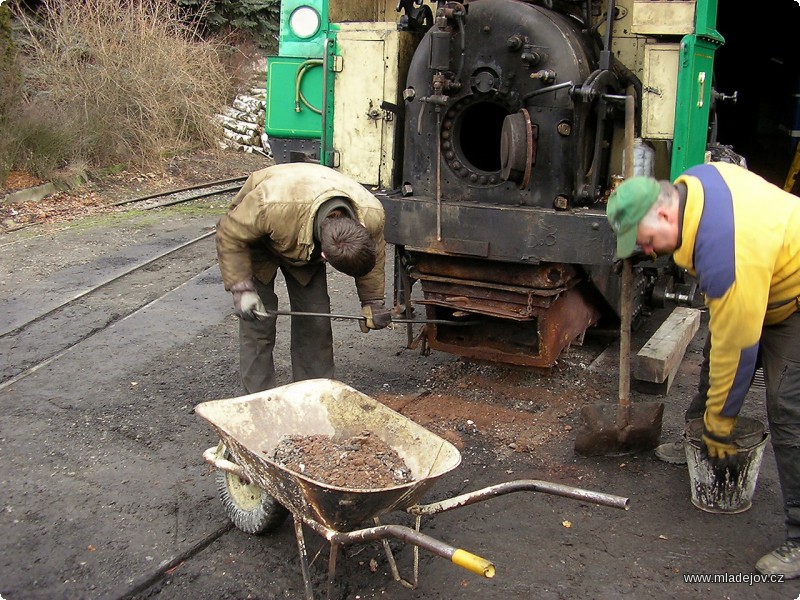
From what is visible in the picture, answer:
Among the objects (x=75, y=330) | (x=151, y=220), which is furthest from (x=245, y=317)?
(x=151, y=220)

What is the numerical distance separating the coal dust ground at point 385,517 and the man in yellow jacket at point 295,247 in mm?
772

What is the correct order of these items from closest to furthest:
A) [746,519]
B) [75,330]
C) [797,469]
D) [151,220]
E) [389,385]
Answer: [797,469] → [746,519] → [389,385] → [75,330] → [151,220]

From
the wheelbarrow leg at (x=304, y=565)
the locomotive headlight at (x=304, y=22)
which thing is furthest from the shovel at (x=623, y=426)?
the locomotive headlight at (x=304, y=22)

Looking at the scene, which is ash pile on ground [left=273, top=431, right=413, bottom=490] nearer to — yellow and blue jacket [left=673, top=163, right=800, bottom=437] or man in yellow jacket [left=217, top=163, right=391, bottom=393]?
man in yellow jacket [left=217, top=163, right=391, bottom=393]

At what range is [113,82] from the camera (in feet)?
40.5

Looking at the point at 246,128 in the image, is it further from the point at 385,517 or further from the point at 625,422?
the point at 385,517

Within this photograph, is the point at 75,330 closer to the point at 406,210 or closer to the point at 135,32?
the point at 406,210

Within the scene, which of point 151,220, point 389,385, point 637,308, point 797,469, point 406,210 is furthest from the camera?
point 151,220

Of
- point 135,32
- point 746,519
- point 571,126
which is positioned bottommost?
point 746,519

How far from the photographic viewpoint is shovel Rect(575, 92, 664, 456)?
404cm

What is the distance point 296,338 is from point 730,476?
2205 millimetres

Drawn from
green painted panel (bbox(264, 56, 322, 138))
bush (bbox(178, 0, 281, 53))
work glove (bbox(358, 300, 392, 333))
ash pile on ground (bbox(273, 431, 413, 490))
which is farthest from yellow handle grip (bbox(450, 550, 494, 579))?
bush (bbox(178, 0, 281, 53))

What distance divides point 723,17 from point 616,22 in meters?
6.28

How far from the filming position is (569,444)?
4.28 meters
